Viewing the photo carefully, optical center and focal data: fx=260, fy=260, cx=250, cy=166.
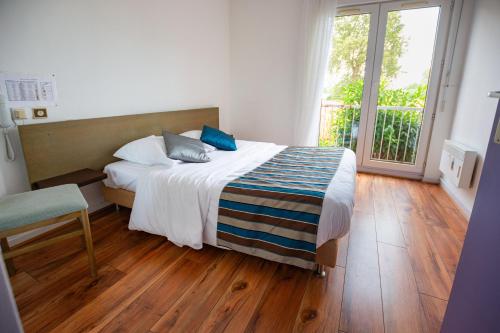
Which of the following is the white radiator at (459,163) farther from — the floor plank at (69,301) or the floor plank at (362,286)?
the floor plank at (69,301)

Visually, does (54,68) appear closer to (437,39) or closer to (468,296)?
(468,296)

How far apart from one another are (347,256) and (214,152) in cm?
176

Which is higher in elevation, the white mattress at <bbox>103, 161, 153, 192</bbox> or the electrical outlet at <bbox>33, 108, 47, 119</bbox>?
the electrical outlet at <bbox>33, 108, 47, 119</bbox>

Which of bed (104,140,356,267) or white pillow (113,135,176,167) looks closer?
bed (104,140,356,267)

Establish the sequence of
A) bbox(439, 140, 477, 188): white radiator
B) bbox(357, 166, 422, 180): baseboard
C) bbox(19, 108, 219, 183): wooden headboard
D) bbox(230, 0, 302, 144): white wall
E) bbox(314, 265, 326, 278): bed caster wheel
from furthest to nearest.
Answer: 1. bbox(230, 0, 302, 144): white wall
2. bbox(357, 166, 422, 180): baseboard
3. bbox(439, 140, 477, 188): white radiator
4. bbox(19, 108, 219, 183): wooden headboard
5. bbox(314, 265, 326, 278): bed caster wheel

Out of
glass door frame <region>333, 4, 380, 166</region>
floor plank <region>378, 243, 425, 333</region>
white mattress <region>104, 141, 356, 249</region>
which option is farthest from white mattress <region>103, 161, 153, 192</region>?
glass door frame <region>333, 4, 380, 166</region>

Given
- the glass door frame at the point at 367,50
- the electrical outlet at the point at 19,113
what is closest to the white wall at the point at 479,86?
the glass door frame at the point at 367,50

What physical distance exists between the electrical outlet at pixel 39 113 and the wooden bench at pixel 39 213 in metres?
0.75

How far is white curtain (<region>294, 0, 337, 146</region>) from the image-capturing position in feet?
12.0

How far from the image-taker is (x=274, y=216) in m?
1.79

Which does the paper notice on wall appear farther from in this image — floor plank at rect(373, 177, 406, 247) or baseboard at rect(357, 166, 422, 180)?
baseboard at rect(357, 166, 422, 180)

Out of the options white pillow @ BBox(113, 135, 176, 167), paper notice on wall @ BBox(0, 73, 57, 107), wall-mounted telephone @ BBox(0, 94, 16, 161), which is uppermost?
paper notice on wall @ BBox(0, 73, 57, 107)

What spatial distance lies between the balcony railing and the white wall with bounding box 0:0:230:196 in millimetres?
2164

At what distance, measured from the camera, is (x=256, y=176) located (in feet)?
7.04
